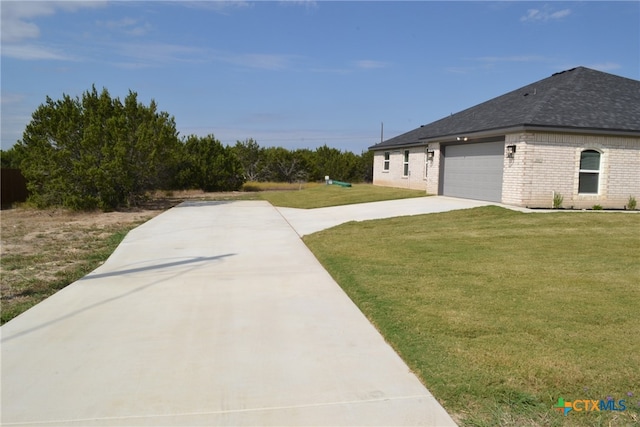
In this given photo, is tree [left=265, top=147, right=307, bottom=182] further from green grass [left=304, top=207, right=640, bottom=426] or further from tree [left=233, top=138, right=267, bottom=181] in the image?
green grass [left=304, top=207, right=640, bottom=426]

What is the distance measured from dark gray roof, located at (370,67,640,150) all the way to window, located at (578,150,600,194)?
0.96 metres

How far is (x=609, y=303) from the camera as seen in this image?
5859mm

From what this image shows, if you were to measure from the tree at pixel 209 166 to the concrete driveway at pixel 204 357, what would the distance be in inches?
1142

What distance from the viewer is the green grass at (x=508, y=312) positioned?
148 inches

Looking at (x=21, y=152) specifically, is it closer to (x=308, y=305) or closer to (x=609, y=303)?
(x=308, y=305)

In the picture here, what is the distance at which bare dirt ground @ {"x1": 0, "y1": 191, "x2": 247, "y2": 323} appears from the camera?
23.6 feet

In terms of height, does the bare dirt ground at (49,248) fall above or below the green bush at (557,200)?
below

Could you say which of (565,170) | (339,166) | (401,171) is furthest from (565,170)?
(339,166)

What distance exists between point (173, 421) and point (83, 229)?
44.2ft

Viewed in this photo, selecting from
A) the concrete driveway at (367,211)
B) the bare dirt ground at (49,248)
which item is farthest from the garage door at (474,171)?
the bare dirt ground at (49,248)

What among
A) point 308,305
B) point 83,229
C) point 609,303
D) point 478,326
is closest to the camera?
point 478,326

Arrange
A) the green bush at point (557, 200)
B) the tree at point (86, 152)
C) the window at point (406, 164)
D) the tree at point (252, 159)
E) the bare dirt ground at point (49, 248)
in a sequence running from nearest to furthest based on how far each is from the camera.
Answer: the bare dirt ground at point (49, 248), the green bush at point (557, 200), the tree at point (86, 152), the window at point (406, 164), the tree at point (252, 159)

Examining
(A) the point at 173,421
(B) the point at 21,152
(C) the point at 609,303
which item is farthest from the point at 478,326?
(B) the point at 21,152

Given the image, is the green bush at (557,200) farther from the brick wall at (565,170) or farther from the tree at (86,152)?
the tree at (86,152)
